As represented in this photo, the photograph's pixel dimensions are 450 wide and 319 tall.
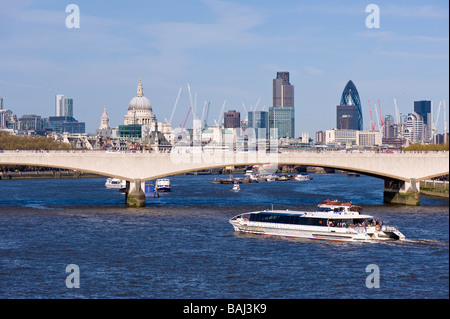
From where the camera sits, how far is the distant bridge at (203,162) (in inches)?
2726

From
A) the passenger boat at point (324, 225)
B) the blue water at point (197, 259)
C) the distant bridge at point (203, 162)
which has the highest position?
the distant bridge at point (203, 162)

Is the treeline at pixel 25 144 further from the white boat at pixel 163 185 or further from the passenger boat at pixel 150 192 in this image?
the passenger boat at pixel 150 192

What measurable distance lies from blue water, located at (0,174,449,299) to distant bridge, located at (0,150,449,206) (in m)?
6.18

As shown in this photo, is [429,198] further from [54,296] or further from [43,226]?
[54,296]

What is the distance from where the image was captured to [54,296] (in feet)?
104

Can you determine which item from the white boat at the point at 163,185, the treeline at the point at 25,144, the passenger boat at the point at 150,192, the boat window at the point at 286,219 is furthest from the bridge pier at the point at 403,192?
the treeline at the point at 25,144

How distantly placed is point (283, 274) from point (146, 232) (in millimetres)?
16921

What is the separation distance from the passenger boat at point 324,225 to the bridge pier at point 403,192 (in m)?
19.8

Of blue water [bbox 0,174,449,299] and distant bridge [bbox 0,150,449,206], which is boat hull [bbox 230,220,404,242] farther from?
distant bridge [bbox 0,150,449,206]

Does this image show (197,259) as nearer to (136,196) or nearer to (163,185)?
(136,196)

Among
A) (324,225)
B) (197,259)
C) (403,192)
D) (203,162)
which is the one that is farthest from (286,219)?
(403,192)

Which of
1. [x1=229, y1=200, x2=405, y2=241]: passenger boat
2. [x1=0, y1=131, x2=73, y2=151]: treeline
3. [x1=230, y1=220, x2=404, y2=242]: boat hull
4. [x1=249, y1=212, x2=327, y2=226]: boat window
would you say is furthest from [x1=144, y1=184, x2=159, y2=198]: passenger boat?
[x1=0, y1=131, x2=73, y2=151]: treeline
